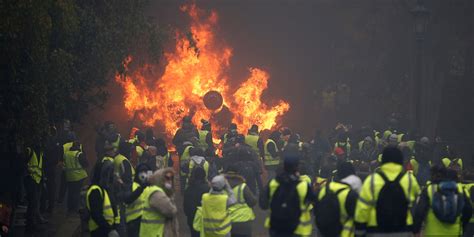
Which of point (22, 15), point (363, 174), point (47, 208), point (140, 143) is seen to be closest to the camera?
point (22, 15)

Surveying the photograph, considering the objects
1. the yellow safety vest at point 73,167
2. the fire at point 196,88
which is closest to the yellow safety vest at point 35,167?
the yellow safety vest at point 73,167

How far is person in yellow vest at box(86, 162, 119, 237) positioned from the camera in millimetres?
11781

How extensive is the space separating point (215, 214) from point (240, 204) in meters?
0.72

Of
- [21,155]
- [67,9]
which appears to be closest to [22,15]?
[67,9]

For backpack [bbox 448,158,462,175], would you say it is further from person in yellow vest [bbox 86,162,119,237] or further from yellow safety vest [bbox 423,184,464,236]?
person in yellow vest [bbox 86,162,119,237]

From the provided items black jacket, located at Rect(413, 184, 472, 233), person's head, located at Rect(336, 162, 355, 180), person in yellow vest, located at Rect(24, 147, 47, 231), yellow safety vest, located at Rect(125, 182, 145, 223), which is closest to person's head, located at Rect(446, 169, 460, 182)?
black jacket, located at Rect(413, 184, 472, 233)

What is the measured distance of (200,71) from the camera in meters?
35.2

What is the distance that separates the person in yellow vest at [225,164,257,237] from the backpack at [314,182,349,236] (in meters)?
1.88

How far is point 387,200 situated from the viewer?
10367 mm

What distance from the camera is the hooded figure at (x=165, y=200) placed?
11516 millimetres

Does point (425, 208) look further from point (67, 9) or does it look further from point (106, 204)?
point (67, 9)

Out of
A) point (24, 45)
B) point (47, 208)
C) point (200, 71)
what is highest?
point (200, 71)

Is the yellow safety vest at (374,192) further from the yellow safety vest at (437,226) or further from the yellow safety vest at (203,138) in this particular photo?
the yellow safety vest at (203,138)

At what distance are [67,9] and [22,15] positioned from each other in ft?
7.03
